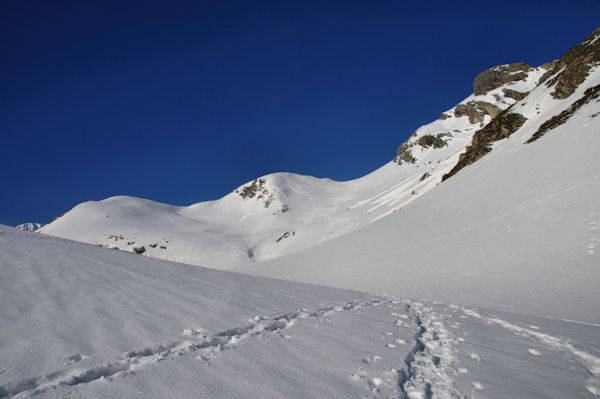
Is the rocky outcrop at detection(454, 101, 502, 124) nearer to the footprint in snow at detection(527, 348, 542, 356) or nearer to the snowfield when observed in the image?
the snowfield

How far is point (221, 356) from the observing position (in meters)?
3.15

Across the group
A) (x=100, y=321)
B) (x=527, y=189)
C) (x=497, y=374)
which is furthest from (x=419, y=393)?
(x=527, y=189)

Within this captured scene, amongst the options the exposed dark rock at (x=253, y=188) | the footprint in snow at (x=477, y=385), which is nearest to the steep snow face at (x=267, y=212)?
the exposed dark rock at (x=253, y=188)

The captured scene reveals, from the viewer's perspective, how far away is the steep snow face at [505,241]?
32.3 ft

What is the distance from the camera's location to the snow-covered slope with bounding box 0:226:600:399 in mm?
2541

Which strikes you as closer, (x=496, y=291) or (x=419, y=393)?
(x=419, y=393)

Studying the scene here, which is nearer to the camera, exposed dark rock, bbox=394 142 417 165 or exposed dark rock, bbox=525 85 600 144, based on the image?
exposed dark rock, bbox=525 85 600 144

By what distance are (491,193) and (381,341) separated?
20722 millimetres

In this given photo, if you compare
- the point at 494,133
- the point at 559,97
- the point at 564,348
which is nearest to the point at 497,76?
the point at 559,97

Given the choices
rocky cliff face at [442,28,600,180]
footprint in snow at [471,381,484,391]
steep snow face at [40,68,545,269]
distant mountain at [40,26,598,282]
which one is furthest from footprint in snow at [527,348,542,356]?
steep snow face at [40,68,545,269]

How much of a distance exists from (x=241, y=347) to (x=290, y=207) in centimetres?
9524

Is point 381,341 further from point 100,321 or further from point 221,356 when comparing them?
point 100,321

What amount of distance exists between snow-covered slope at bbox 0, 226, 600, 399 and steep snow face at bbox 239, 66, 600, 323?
182 inches

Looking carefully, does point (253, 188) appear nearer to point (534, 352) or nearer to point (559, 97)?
point (559, 97)
